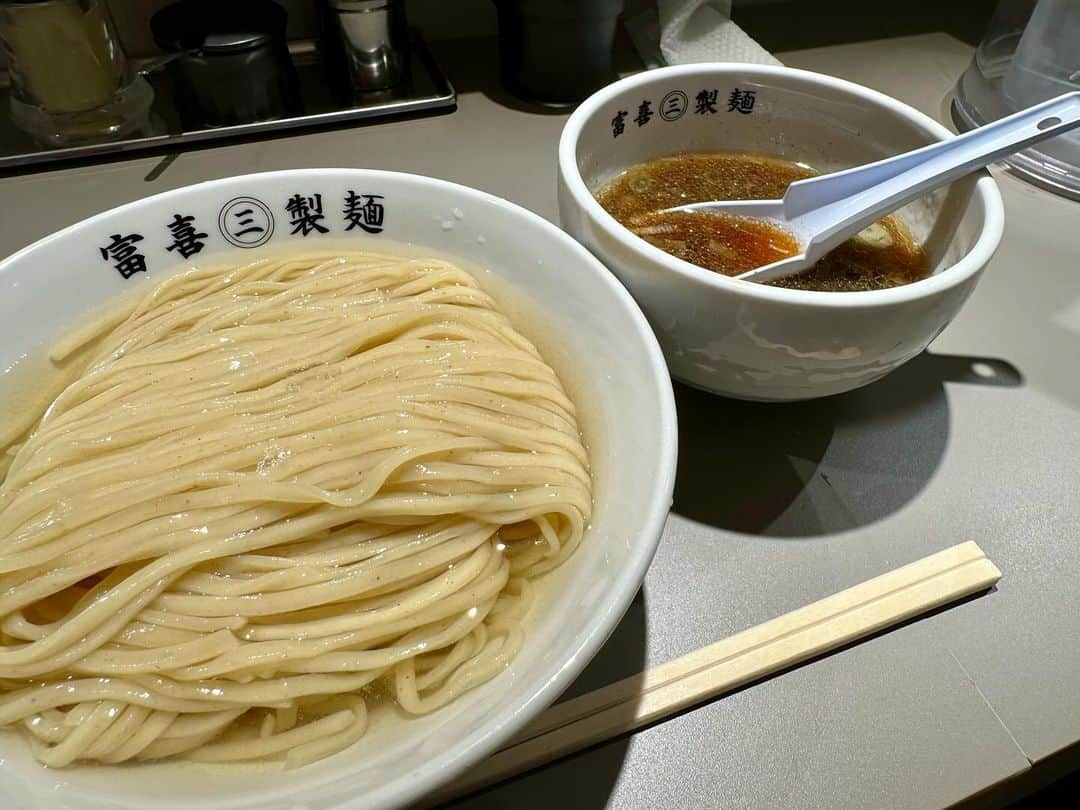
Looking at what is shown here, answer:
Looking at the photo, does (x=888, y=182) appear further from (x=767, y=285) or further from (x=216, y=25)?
(x=216, y=25)

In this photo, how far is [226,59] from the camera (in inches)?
56.9

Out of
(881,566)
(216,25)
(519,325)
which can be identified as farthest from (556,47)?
(881,566)

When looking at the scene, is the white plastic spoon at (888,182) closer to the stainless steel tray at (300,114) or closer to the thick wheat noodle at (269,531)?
the thick wheat noodle at (269,531)

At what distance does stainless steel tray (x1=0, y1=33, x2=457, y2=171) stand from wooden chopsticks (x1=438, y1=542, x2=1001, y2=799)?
4.59 ft

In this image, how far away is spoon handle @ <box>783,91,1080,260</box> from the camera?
35.8 inches

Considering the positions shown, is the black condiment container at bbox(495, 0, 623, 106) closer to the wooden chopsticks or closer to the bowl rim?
the bowl rim

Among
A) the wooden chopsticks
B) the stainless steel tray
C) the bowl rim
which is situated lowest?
the wooden chopsticks

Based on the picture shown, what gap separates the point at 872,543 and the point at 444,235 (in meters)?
0.70

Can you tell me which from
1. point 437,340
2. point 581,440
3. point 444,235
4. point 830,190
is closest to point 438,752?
point 581,440

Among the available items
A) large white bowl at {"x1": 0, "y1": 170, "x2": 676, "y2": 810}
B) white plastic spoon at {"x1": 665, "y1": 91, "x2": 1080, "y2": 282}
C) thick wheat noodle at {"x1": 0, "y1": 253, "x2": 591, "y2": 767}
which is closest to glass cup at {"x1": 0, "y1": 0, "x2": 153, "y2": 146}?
large white bowl at {"x1": 0, "y1": 170, "x2": 676, "y2": 810}

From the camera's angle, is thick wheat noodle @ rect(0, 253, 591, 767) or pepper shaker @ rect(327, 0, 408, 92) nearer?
thick wheat noodle @ rect(0, 253, 591, 767)

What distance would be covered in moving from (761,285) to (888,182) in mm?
319

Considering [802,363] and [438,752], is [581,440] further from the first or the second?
[438,752]

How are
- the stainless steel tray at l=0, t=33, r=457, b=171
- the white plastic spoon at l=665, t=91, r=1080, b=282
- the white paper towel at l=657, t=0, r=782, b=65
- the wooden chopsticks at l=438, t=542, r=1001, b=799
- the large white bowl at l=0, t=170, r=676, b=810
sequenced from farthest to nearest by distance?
the white paper towel at l=657, t=0, r=782, b=65, the stainless steel tray at l=0, t=33, r=457, b=171, the white plastic spoon at l=665, t=91, r=1080, b=282, the wooden chopsticks at l=438, t=542, r=1001, b=799, the large white bowl at l=0, t=170, r=676, b=810
